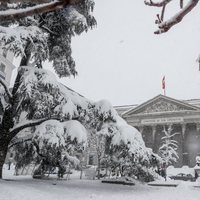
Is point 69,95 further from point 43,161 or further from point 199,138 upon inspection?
point 199,138

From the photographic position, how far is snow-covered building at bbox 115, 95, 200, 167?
41938mm

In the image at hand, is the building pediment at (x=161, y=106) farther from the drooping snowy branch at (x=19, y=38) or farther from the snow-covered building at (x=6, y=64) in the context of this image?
the drooping snowy branch at (x=19, y=38)

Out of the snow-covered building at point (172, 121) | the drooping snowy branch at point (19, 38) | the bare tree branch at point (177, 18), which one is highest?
the snow-covered building at point (172, 121)

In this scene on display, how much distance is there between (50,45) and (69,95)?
288cm

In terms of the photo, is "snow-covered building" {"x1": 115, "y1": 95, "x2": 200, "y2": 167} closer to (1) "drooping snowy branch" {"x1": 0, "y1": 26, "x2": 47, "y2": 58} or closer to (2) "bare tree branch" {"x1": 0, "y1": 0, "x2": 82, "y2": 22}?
(1) "drooping snowy branch" {"x1": 0, "y1": 26, "x2": 47, "y2": 58}

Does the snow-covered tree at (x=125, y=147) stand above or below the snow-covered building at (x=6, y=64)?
below

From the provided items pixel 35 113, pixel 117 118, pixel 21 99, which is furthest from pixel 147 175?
pixel 21 99

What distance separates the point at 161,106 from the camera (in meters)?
43.8

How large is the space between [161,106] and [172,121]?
2886mm

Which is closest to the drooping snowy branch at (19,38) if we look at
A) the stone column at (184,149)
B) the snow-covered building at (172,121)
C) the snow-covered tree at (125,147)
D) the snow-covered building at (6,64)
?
the snow-covered tree at (125,147)

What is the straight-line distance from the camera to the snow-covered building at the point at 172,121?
41.9 meters

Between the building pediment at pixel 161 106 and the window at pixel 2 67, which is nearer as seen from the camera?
the window at pixel 2 67

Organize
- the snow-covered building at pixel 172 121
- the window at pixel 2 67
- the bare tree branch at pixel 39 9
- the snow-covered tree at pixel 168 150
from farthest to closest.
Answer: the snow-covered building at pixel 172 121 < the window at pixel 2 67 < the snow-covered tree at pixel 168 150 < the bare tree branch at pixel 39 9

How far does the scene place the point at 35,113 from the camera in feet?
34.1
